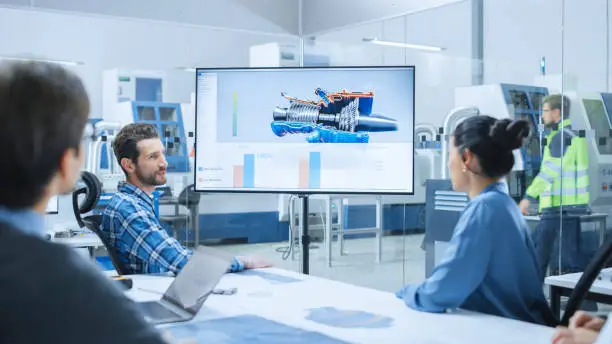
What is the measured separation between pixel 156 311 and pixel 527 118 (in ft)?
10.7

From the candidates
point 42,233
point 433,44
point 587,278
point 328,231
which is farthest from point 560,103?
point 42,233

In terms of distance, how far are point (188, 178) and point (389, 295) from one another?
4.02m

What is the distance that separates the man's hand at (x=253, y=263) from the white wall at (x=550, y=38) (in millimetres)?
2579

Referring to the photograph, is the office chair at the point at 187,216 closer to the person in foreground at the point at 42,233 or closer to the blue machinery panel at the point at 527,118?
the blue machinery panel at the point at 527,118

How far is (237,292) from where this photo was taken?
2.29 m

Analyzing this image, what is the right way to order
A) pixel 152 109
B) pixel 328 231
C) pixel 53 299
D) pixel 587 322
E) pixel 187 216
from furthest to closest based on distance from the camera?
1. pixel 152 109
2. pixel 328 231
3. pixel 187 216
4. pixel 587 322
5. pixel 53 299

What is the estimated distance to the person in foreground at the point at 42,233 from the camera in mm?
726

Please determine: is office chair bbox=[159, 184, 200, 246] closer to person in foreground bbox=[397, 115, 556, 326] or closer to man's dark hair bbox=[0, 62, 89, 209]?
person in foreground bbox=[397, 115, 556, 326]

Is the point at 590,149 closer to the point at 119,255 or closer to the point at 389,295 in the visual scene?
the point at 389,295

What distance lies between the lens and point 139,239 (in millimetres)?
2600

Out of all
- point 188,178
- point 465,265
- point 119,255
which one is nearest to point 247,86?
point 119,255

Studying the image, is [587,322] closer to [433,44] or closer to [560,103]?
[560,103]

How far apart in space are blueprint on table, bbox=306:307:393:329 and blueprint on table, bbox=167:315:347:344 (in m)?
0.12

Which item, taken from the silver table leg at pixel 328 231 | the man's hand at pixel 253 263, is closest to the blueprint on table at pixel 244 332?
the man's hand at pixel 253 263
